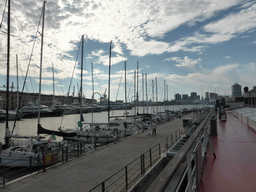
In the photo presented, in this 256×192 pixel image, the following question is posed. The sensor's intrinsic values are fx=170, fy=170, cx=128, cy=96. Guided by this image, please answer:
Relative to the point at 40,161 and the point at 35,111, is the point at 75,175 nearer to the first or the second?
the point at 40,161

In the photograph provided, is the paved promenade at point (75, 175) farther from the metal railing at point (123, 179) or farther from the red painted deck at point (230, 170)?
the red painted deck at point (230, 170)

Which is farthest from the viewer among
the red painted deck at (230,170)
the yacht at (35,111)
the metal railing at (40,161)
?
the yacht at (35,111)

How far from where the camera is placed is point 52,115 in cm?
8712

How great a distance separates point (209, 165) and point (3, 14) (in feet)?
76.9

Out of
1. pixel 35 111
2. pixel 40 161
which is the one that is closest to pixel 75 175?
pixel 40 161

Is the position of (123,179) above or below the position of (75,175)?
above

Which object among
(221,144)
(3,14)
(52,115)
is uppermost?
(3,14)

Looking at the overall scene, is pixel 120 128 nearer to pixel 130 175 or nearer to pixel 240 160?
pixel 130 175

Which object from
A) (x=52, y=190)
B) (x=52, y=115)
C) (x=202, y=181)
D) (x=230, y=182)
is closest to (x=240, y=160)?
(x=230, y=182)

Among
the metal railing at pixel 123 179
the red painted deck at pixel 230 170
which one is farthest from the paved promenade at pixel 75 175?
the red painted deck at pixel 230 170

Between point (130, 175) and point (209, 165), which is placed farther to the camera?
point (130, 175)

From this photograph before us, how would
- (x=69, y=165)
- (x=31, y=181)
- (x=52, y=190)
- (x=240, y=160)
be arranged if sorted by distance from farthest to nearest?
(x=69, y=165) < (x=31, y=181) < (x=52, y=190) < (x=240, y=160)

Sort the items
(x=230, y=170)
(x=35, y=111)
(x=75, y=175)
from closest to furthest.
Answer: (x=230, y=170)
(x=75, y=175)
(x=35, y=111)

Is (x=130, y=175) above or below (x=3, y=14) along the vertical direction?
below
